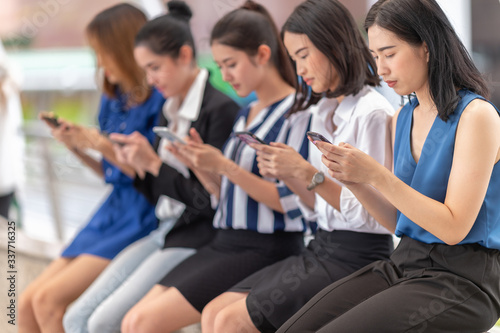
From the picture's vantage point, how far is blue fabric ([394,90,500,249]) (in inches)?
49.3

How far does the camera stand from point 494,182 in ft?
4.14

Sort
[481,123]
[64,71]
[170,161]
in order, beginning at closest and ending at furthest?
[481,123] < [170,161] < [64,71]

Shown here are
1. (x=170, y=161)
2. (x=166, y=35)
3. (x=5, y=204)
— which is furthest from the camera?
(x=5, y=204)

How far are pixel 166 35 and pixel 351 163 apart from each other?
109 cm

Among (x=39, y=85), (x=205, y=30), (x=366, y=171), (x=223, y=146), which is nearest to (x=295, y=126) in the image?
(x=223, y=146)

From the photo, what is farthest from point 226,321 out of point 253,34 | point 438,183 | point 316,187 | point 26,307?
point 26,307

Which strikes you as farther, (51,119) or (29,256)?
(29,256)

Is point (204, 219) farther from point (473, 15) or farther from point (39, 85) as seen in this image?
point (39, 85)

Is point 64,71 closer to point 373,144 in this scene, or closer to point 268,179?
point 268,179

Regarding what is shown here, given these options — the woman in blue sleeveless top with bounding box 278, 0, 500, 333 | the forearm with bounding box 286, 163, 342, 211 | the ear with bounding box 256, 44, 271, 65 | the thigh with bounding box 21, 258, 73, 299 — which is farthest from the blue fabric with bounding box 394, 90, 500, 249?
the thigh with bounding box 21, 258, 73, 299

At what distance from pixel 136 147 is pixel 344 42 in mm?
893

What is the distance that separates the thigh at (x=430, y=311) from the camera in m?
1.22

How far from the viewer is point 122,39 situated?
237cm

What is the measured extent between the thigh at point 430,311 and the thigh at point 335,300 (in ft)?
0.34
